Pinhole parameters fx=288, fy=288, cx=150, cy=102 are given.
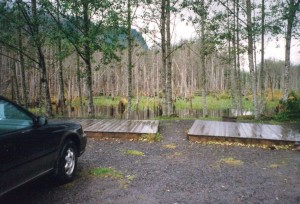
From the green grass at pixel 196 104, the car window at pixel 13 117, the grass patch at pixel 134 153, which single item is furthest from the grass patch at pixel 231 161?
the green grass at pixel 196 104

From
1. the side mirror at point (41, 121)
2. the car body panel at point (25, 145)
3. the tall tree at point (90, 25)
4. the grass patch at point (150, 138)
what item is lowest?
the grass patch at point (150, 138)

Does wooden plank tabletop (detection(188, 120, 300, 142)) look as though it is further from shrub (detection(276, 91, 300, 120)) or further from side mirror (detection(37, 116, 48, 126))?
side mirror (detection(37, 116, 48, 126))

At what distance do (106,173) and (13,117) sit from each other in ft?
8.14

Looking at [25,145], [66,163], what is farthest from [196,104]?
[25,145]

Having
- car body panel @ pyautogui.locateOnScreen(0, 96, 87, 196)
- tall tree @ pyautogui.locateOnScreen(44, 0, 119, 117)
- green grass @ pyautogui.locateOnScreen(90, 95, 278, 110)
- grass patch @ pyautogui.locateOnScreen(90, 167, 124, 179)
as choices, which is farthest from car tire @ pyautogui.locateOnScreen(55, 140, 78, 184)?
green grass @ pyautogui.locateOnScreen(90, 95, 278, 110)

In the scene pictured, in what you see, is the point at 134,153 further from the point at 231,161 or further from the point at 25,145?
the point at 25,145

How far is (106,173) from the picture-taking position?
21.3 feet

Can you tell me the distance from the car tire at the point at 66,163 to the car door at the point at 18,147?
0.43 m

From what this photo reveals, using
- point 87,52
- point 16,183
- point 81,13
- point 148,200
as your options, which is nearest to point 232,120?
point 87,52

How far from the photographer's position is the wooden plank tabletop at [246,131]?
983 centimetres

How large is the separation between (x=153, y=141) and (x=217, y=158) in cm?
259

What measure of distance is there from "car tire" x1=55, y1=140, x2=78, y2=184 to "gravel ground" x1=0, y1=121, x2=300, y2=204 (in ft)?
0.61

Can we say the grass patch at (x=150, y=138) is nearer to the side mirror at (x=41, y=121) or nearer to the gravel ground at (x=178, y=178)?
the gravel ground at (x=178, y=178)

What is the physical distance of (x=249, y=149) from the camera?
901 centimetres
